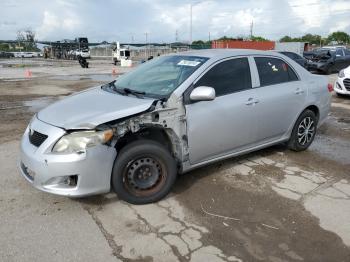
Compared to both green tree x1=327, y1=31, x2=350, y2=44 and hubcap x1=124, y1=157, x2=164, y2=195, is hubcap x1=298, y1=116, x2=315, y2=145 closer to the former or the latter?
hubcap x1=124, y1=157, x2=164, y2=195

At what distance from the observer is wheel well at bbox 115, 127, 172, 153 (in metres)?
3.78

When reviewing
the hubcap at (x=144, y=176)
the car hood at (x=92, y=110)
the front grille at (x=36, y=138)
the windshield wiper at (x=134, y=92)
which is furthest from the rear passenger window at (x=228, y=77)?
the front grille at (x=36, y=138)

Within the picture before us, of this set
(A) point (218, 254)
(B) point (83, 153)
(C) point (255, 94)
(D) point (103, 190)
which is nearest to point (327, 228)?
(A) point (218, 254)

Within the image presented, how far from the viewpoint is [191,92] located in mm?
3992

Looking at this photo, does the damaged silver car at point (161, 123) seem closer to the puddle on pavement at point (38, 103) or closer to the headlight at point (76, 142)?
the headlight at point (76, 142)

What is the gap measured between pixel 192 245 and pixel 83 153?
1324mm

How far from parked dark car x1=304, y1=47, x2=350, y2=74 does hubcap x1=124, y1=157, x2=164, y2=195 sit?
720 inches

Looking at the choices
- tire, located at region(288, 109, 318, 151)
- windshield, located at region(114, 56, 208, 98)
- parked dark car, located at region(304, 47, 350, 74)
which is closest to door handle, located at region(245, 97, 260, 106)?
windshield, located at region(114, 56, 208, 98)

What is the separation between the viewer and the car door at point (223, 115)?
4.09 metres

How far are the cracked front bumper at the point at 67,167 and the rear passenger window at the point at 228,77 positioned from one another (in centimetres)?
143

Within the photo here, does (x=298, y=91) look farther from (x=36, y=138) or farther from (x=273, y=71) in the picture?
(x=36, y=138)

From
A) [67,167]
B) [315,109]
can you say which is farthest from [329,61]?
[67,167]

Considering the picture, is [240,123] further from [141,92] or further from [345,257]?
[345,257]

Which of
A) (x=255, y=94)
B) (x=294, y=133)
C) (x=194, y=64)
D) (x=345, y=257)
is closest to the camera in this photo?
(x=345, y=257)
